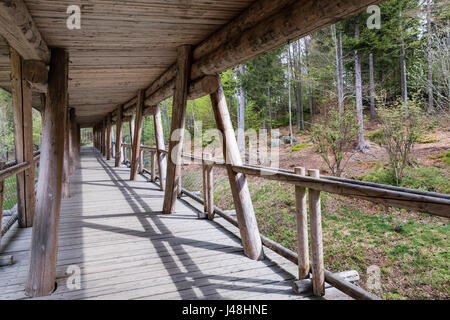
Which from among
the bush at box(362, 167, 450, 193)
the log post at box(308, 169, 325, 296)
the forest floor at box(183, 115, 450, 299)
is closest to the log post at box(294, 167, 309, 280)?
the log post at box(308, 169, 325, 296)

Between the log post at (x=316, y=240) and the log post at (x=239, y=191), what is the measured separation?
2.78 ft

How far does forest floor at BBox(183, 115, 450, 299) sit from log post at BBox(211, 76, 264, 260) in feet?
11.0

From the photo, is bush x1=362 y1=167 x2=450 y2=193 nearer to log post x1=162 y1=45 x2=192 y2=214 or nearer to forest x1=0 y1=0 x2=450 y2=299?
forest x1=0 y1=0 x2=450 y2=299

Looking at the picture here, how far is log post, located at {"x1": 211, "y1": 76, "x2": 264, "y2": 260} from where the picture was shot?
3.04 m

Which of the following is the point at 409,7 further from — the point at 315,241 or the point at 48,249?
the point at 48,249

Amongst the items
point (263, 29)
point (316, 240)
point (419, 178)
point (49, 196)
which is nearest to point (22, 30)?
point (49, 196)

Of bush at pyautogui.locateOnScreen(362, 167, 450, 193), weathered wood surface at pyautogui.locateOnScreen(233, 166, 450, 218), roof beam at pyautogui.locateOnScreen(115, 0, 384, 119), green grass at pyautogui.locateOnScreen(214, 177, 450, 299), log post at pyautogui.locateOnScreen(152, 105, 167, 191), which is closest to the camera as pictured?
weathered wood surface at pyautogui.locateOnScreen(233, 166, 450, 218)

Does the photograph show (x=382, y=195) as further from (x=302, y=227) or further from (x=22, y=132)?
(x=22, y=132)

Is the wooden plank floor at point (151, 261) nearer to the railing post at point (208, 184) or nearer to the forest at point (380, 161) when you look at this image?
the railing post at point (208, 184)

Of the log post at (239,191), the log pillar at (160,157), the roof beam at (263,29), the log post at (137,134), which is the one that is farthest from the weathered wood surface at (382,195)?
the log post at (137,134)

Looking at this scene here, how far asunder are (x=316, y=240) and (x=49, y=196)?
2.38m

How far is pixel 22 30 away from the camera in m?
2.30

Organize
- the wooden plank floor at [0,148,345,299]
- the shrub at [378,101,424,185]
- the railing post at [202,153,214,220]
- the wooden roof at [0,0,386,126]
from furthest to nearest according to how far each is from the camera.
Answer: the shrub at [378,101,424,185] → the railing post at [202,153,214,220] → the wooden plank floor at [0,148,345,299] → the wooden roof at [0,0,386,126]

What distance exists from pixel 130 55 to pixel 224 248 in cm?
287
